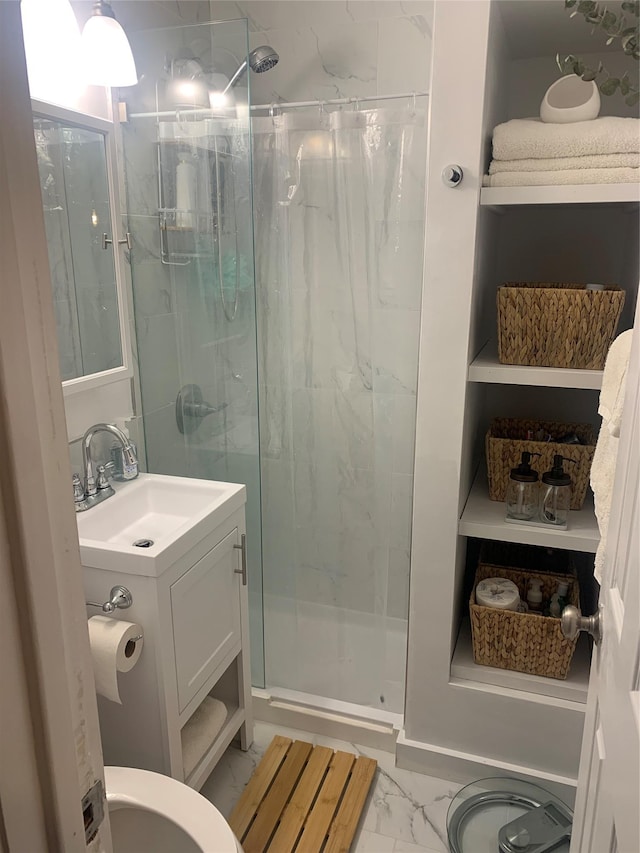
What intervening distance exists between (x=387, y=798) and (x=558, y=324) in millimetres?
1420

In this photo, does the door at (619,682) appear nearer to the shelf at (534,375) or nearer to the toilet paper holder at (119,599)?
the shelf at (534,375)

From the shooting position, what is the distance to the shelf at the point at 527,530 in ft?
5.52

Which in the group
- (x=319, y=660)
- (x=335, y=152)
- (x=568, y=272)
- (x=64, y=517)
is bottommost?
(x=319, y=660)

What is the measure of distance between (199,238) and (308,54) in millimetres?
762

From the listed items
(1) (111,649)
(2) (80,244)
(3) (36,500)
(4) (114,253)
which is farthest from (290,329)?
(3) (36,500)

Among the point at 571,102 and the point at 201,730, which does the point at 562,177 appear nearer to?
the point at 571,102

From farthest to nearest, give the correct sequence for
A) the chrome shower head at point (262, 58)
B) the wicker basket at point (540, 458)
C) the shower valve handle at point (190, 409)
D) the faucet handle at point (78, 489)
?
1. the shower valve handle at point (190, 409)
2. the chrome shower head at point (262, 58)
3. the wicker basket at point (540, 458)
4. the faucet handle at point (78, 489)

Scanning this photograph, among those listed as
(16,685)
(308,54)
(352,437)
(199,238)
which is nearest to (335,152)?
(308,54)

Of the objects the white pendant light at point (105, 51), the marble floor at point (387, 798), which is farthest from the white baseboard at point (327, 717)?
the white pendant light at point (105, 51)

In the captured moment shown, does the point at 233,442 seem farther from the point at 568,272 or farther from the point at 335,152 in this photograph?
the point at 568,272

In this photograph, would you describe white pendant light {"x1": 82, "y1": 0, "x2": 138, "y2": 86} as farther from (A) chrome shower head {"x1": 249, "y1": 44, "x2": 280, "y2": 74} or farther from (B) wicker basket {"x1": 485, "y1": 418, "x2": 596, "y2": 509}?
(B) wicker basket {"x1": 485, "y1": 418, "x2": 596, "y2": 509}

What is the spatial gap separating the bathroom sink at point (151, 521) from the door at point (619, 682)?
0.91m

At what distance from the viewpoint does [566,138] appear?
58.7 inches

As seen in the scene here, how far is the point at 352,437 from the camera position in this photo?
2.35 m
